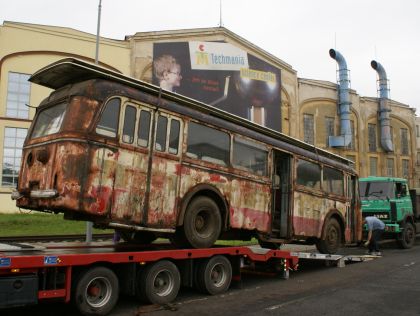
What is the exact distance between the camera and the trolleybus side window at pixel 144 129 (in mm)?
7664

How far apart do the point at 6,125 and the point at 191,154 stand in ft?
65.4

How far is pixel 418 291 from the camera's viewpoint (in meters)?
9.00

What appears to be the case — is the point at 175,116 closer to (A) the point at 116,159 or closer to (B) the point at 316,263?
(A) the point at 116,159

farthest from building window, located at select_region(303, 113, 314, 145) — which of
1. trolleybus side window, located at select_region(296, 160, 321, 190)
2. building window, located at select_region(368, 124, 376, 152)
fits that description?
trolleybus side window, located at select_region(296, 160, 321, 190)

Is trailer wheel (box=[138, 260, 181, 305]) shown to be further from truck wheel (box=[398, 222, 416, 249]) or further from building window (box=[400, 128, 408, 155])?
building window (box=[400, 128, 408, 155])

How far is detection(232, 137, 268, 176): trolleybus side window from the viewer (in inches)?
380

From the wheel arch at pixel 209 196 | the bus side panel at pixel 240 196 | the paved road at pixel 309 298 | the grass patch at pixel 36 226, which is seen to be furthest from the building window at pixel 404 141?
the wheel arch at pixel 209 196

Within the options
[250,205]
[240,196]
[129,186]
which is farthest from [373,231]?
[129,186]

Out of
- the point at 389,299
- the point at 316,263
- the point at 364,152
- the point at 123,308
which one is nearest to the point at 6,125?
the point at 316,263

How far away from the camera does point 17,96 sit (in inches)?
1007

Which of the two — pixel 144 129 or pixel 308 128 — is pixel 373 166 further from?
pixel 144 129

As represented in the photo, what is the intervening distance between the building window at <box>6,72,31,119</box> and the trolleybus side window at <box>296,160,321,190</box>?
1882 centimetres

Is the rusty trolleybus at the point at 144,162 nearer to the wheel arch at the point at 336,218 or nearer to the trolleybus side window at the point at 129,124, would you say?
the trolleybus side window at the point at 129,124

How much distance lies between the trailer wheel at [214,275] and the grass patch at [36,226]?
1202cm
